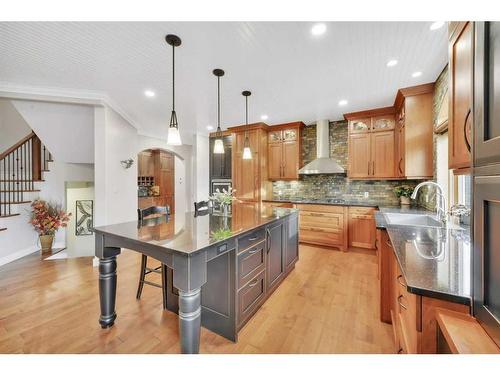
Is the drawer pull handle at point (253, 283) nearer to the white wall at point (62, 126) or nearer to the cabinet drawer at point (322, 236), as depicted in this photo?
the cabinet drawer at point (322, 236)

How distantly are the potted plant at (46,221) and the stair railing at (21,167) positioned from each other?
0.29 meters

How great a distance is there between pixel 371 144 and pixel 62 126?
539cm

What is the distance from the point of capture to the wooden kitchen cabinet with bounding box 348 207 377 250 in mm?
3525

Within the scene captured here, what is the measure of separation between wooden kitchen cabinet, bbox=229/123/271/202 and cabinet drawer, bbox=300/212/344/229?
111cm

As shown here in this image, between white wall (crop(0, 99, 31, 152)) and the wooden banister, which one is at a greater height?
white wall (crop(0, 99, 31, 152))

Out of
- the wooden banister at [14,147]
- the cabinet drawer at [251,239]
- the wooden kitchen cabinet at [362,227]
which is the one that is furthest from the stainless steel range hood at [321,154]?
the wooden banister at [14,147]

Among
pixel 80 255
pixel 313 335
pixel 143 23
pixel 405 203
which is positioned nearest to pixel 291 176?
pixel 405 203

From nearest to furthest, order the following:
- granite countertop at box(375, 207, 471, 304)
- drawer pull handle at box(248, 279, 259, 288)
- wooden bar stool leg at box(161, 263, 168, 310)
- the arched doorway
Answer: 1. granite countertop at box(375, 207, 471, 304)
2. drawer pull handle at box(248, 279, 259, 288)
3. wooden bar stool leg at box(161, 263, 168, 310)
4. the arched doorway

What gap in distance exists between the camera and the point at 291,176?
4570 mm

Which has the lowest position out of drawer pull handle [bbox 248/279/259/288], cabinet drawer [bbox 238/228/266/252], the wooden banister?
drawer pull handle [bbox 248/279/259/288]

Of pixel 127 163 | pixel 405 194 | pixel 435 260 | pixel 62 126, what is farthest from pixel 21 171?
pixel 405 194

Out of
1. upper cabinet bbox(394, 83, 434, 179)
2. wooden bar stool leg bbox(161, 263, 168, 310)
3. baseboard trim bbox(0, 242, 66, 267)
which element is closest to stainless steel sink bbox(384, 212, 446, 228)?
upper cabinet bbox(394, 83, 434, 179)

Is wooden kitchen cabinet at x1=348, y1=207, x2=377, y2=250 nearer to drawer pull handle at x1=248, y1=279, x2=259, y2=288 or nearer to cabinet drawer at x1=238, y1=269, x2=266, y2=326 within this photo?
cabinet drawer at x1=238, y1=269, x2=266, y2=326
